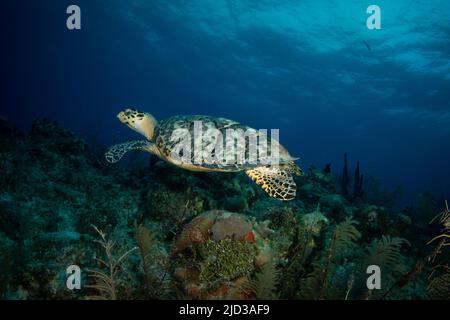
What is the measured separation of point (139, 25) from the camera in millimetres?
34906

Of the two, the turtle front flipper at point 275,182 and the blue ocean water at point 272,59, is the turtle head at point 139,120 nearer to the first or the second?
the turtle front flipper at point 275,182

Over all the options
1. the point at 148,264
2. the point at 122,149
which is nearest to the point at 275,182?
the point at 148,264

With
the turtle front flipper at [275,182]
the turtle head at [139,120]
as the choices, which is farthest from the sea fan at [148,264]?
the turtle head at [139,120]

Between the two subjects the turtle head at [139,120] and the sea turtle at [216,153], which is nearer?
the sea turtle at [216,153]

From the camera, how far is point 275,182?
571 centimetres

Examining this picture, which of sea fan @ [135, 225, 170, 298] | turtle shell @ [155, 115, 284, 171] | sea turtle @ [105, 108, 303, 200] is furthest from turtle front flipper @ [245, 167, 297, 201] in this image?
sea fan @ [135, 225, 170, 298]

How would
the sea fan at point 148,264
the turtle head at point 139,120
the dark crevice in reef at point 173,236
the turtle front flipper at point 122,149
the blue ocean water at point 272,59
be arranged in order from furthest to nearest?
the blue ocean water at point 272,59
the turtle head at point 139,120
the turtle front flipper at point 122,149
the dark crevice in reef at point 173,236
the sea fan at point 148,264

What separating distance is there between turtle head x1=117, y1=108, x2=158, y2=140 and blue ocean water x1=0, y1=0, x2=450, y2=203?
9588mm

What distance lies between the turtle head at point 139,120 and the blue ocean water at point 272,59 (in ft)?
31.5

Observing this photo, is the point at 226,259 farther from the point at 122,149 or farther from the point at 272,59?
the point at 272,59

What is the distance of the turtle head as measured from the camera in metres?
7.07

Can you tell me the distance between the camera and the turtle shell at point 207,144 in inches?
216

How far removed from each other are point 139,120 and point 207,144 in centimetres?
251

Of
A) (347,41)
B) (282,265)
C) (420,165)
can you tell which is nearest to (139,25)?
(347,41)
